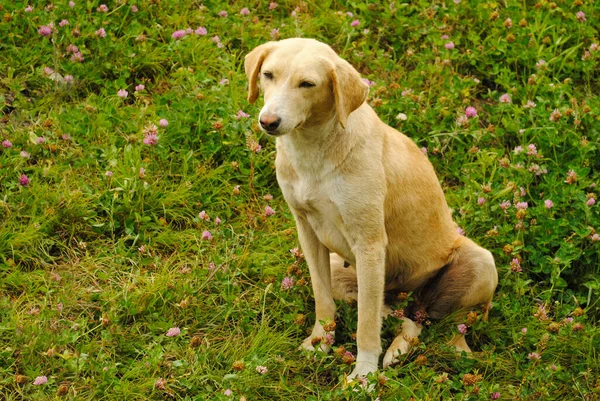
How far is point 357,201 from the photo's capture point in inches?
163

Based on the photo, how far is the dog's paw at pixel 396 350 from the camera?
174 inches

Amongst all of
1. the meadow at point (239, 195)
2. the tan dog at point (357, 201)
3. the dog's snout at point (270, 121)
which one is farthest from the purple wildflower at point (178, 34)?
the dog's snout at point (270, 121)

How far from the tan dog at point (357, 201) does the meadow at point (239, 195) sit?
22 cm

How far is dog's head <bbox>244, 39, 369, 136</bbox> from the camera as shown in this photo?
3826 millimetres

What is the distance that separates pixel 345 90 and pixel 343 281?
135 centimetres

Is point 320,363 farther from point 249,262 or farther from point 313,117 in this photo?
point 313,117

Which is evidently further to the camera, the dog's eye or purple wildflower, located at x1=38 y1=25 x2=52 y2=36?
purple wildflower, located at x1=38 y1=25 x2=52 y2=36

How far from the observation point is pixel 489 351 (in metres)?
4.51

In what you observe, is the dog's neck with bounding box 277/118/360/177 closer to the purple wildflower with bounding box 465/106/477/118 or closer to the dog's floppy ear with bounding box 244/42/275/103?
the dog's floppy ear with bounding box 244/42/275/103

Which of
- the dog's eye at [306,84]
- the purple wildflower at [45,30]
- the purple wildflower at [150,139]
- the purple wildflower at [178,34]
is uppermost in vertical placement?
the dog's eye at [306,84]

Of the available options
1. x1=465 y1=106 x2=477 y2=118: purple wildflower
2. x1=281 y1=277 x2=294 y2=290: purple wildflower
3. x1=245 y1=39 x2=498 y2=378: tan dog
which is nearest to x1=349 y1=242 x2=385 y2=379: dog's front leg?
x1=245 y1=39 x2=498 y2=378: tan dog

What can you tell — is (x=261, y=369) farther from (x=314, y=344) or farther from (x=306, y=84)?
(x=306, y=84)

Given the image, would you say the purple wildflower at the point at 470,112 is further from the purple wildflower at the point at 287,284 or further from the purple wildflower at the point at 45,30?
the purple wildflower at the point at 45,30

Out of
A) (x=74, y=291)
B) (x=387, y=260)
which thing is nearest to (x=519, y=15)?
(x=387, y=260)
